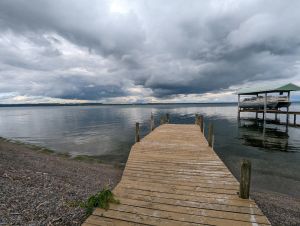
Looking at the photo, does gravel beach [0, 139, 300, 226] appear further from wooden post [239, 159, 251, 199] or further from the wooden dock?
wooden post [239, 159, 251, 199]

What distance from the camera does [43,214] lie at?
471cm

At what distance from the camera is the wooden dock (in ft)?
13.6

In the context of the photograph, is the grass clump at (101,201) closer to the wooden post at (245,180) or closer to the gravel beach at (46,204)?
the gravel beach at (46,204)

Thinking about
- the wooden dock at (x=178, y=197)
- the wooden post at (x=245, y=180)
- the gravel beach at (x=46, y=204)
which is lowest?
the gravel beach at (x=46, y=204)

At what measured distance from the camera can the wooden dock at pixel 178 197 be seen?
13.6ft

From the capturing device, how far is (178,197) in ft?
16.7

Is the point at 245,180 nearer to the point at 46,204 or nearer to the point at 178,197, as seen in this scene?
the point at 178,197

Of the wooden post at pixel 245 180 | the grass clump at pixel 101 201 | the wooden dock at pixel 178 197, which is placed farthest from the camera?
the wooden post at pixel 245 180

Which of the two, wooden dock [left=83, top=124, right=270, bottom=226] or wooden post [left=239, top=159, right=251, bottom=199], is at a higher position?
wooden post [left=239, top=159, right=251, bottom=199]

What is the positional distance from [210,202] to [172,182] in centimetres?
158

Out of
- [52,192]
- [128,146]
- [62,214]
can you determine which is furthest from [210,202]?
[128,146]

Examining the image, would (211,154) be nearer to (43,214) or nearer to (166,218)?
(166,218)

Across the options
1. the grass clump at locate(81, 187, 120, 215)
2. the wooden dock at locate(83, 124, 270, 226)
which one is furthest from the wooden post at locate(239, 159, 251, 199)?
the grass clump at locate(81, 187, 120, 215)

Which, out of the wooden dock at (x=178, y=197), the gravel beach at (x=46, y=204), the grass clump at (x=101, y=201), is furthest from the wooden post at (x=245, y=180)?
the grass clump at (x=101, y=201)
